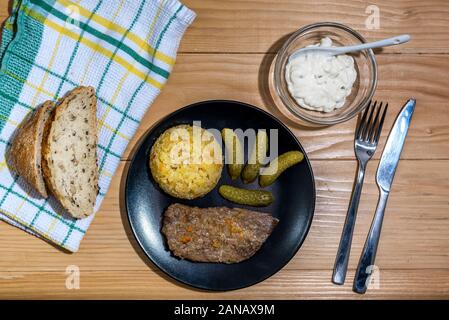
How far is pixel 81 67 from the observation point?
1737 mm

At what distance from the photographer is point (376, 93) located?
1.86 m

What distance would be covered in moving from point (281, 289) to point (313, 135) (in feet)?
1.88

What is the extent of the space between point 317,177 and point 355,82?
0.37 meters

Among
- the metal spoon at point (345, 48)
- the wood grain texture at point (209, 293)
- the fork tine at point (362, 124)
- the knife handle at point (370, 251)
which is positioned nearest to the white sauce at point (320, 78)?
the metal spoon at point (345, 48)

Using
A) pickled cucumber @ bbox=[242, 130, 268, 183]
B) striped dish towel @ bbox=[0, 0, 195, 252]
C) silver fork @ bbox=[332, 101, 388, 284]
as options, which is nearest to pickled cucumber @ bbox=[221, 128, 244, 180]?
pickled cucumber @ bbox=[242, 130, 268, 183]

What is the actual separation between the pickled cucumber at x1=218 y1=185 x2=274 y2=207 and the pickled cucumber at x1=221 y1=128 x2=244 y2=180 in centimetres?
6

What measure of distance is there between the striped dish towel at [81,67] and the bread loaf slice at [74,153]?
7 centimetres

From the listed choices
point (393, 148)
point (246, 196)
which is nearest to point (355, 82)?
point (393, 148)

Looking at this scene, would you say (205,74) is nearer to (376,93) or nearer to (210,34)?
(210,34)

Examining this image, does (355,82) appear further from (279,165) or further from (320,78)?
(279,165)

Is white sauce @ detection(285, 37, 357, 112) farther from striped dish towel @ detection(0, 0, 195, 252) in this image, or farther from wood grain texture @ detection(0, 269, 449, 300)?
wood grain texture @ detection(0, 269, 449, 300)

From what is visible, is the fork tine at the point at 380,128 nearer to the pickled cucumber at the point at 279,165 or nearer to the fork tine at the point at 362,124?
the fork tine at the point at 362,124

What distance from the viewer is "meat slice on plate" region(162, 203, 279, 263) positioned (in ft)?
5.71
